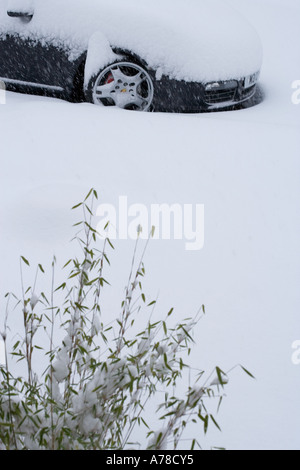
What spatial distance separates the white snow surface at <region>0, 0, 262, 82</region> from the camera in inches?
183

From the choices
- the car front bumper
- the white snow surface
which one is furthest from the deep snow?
the white snow surface

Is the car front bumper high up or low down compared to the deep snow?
up

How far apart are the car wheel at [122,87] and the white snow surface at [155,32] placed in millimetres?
137

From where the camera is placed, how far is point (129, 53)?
15.3 feet

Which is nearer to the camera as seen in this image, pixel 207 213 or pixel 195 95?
pixel 207 213

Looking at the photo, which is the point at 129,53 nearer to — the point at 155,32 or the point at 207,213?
the point at 155,32

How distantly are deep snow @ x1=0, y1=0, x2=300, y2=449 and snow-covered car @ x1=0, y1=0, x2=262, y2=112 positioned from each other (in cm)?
37

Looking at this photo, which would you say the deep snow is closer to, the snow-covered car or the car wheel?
the snow-covered car

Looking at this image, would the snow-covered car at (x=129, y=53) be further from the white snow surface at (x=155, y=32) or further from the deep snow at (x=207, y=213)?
the deep snow at (x=207, y=213)

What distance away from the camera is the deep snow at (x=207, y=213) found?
240cm

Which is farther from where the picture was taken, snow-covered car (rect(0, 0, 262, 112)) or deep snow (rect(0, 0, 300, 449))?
snow-covered car (rect(0, 0, 262, 112))

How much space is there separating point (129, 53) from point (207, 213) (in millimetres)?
1998

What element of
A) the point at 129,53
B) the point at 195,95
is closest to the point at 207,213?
the point at 195,95
